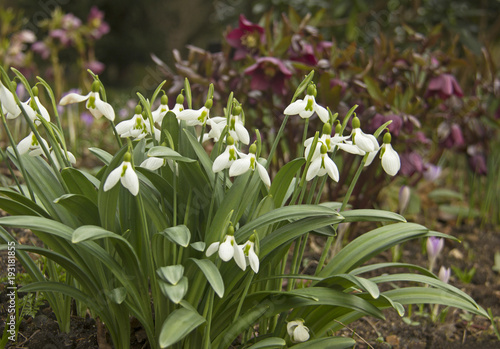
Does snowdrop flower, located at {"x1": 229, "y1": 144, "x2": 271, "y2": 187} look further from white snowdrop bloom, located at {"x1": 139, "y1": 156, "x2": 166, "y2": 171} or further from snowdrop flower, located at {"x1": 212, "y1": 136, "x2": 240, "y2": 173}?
white snowdrop bloom, located at {"x1": 139, "y1": 156, "x2": 166, "y2": 171}

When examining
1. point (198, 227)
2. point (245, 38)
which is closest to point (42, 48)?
point (245, 38)

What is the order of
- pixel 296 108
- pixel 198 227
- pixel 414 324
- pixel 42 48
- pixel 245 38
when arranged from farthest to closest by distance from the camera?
pixel 42 48 → pixel 245 38 → pixel 414 324 → pixel 198 227 → pixel 296 108

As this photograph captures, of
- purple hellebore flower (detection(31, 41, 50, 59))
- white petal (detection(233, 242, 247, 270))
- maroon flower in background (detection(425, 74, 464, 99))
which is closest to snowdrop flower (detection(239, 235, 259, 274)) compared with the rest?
white petal (detection(233, 242, 247, 270))

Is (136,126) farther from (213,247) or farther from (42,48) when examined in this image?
(42,48)

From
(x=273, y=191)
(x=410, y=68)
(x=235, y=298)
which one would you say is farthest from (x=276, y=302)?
(x=410, y=68)

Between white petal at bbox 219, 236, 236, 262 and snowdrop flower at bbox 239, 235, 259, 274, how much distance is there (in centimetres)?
4

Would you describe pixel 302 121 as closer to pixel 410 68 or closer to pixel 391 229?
pixel 410 68

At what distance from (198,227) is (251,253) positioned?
0.33 metres

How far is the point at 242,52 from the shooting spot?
2607 mm

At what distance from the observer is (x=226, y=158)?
123 centimetres

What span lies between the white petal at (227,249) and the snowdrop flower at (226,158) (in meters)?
0.17

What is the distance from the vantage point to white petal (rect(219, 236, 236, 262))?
3.71 ft

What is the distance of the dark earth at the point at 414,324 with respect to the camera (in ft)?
5.10

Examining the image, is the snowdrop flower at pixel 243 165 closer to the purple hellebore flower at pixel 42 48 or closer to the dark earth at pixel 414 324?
the dark earth at pixel 414 324
